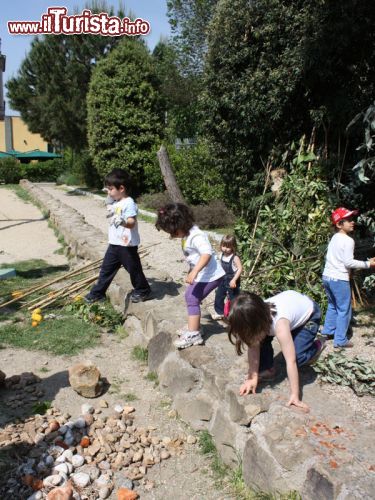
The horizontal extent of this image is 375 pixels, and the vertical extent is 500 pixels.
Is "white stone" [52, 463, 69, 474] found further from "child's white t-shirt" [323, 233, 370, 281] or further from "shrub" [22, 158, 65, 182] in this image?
"shrub" [22, 158, 65, 182]

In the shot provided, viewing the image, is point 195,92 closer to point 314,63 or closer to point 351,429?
point 314,63

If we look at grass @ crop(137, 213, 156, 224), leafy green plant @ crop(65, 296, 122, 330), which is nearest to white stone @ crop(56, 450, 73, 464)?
leafy green plant @ crop(65, 296, 122, 330)

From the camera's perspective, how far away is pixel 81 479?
3.14 meters

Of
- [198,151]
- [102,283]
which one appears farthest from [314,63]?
[198,151]

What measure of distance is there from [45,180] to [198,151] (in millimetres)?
22732

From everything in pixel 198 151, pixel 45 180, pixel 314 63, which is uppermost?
pixel 314 63

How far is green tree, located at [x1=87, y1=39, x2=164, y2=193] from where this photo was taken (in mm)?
17250

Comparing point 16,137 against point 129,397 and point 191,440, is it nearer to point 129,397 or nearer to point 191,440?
point 129,397

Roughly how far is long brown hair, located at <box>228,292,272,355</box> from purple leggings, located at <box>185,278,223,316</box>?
37.3 inches

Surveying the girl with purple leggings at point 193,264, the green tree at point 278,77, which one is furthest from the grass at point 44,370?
the green tree at point 278,77

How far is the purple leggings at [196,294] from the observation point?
3945mm

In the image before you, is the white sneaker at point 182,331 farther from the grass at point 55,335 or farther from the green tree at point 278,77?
the green tree at point 278,77

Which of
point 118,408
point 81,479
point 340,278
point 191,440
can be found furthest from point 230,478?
point 340,278

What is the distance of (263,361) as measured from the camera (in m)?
3.24
